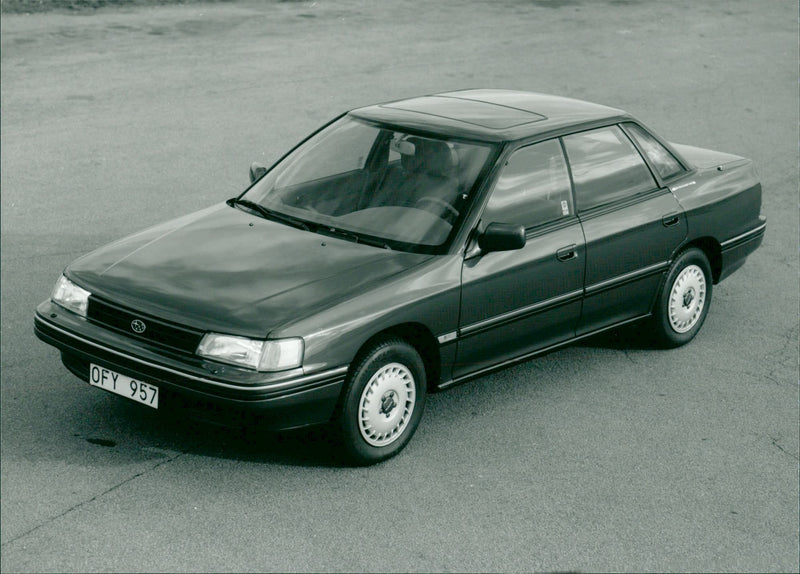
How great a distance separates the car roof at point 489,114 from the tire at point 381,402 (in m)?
1.43

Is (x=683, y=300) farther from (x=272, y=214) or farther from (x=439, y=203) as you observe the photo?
(x=272, y=214)

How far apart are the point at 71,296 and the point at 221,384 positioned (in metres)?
1.20

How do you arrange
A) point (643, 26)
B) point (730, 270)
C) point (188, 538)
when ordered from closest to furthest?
point (188, 538) → point (730, 270) → point (643, 26)

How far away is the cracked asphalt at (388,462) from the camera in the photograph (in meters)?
5.04

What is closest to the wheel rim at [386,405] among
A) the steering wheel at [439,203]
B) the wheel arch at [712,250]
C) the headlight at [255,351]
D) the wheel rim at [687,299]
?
the headlight at [255,351]

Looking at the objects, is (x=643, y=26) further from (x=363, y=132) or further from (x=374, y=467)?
(x=374, y=467)

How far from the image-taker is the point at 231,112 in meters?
13.2

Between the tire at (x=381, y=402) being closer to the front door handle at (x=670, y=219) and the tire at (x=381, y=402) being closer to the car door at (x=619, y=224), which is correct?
the car door at (x=619, y=224)

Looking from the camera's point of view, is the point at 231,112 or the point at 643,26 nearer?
the point at 231,112

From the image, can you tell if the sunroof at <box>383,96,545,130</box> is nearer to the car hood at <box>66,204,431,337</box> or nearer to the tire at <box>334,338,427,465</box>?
the car hood at <box>66,204,431,337</box>

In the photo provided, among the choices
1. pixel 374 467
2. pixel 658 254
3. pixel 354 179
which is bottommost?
pixel 374 467

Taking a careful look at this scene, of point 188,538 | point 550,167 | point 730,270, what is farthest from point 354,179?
point 730,270

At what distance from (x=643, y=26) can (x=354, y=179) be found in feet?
47.5

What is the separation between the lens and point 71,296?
19.5 ft
